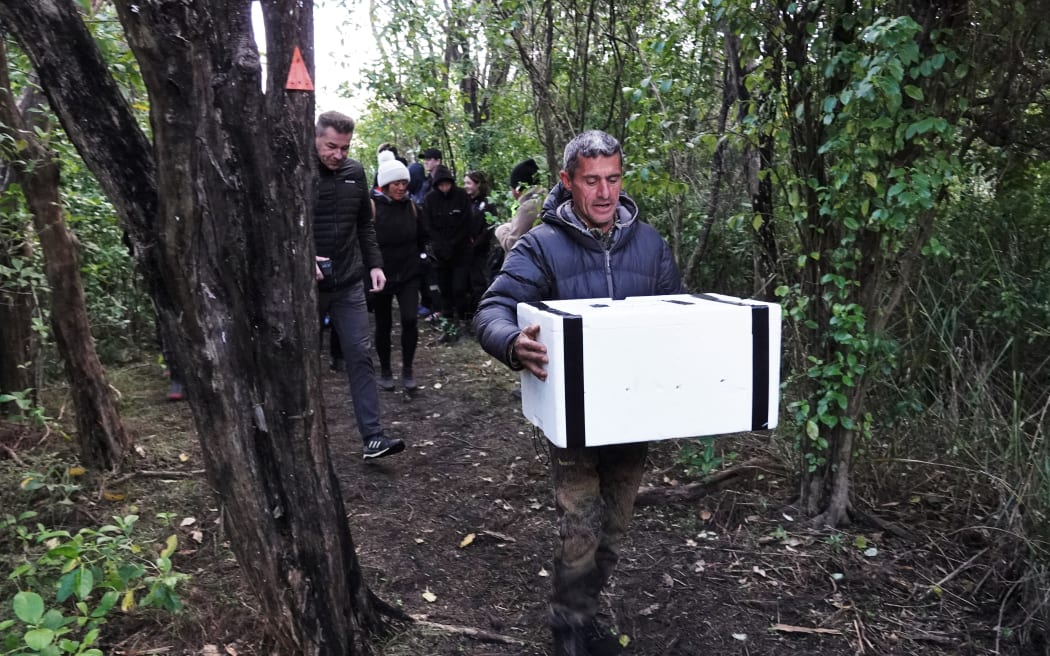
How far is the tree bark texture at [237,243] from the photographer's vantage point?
2078mm

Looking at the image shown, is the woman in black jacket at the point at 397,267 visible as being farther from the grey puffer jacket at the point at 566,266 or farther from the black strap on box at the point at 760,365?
the black strap on box at the point at 760,365

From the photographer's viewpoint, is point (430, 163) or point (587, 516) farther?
point (430, 163)

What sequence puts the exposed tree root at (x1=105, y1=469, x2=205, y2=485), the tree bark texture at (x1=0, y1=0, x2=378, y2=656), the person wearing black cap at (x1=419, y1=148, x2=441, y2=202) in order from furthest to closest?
the person wearing black cap at (x1=419, y1=148, x2=441, y2=202), the exposed tree root at (x1=105, y1=469, x2=205, y2=485), the tree bark texture at (x1=0, y1=0, x2=378, y2=656)

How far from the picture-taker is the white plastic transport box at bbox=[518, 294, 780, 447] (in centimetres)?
228

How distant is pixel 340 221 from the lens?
4.79 meters

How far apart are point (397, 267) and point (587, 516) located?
4.24 metres

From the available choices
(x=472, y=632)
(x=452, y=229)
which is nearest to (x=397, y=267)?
(x=452, y=229)

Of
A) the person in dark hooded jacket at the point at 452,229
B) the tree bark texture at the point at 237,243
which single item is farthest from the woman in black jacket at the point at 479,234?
the tree bark texture at the point at 237,243

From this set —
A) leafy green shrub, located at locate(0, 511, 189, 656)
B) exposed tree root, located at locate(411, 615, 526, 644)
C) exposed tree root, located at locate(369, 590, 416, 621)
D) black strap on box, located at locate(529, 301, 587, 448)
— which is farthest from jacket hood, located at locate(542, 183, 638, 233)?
leafy green shrub, located at locate(0, 511, 189, 656)

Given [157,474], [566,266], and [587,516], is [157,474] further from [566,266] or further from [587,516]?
[566,266]

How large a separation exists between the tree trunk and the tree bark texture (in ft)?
7.63

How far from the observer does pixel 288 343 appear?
237cm

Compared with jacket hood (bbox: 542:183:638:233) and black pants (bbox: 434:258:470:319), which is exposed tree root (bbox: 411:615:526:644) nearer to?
jacket hood (bbox: 542:183:638:233)

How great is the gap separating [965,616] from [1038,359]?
1.52 meters
